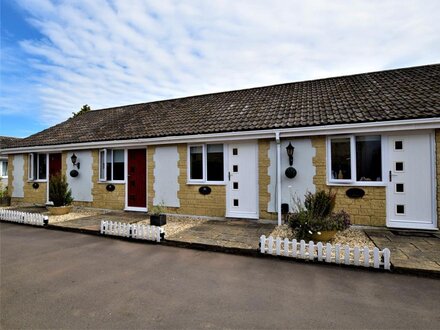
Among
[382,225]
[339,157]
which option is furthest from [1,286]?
[382,225]

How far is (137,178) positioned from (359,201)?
7681 millimetres

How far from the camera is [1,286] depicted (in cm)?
357

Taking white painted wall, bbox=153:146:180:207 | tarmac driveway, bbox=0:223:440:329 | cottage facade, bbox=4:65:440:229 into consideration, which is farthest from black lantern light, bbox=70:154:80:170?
tarmac driveway, bbox=0:223:440:329

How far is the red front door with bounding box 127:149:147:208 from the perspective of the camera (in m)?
9.31

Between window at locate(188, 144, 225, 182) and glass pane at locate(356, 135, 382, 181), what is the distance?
4054 mm

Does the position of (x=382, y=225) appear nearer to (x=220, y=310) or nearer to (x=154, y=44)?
(x=220, y=310)

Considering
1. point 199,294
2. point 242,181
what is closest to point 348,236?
point 242,181

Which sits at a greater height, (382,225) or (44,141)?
(44,141)

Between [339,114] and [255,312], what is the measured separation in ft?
19.8

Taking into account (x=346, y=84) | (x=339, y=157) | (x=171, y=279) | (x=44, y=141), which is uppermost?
(x=346, y=84)

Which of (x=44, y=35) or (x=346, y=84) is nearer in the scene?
(x=44, y=35)

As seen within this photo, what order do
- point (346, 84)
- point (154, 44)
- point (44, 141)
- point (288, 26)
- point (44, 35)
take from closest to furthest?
point (288, 26) → point (44, 35) → point (154, 44) → point (346, 84) → point (44, 141)

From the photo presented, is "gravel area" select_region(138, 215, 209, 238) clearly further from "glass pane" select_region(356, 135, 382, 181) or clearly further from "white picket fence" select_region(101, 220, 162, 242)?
"glass pane" select_region(356, 135, 382, 181)

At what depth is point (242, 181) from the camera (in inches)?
306
